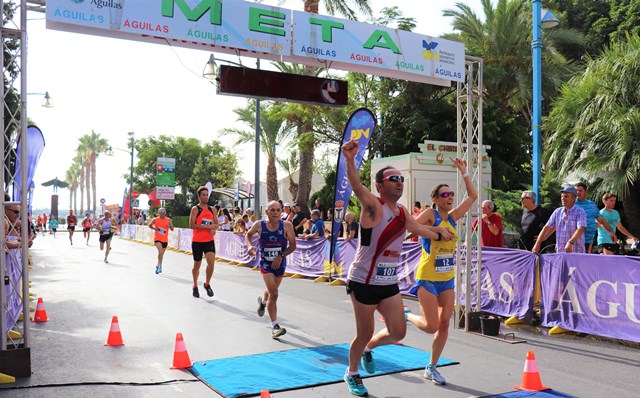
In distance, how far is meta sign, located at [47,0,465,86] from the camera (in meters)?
7.04

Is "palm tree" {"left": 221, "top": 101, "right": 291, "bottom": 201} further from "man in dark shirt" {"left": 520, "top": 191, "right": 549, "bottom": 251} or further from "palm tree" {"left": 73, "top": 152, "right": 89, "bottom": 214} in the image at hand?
"palm tree" {"left": 73, "top": 152, "right": 89, "bottom": 214}

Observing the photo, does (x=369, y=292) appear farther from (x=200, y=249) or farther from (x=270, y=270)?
(x=200, y=249)

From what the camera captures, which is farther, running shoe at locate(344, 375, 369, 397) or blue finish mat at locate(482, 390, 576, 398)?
blue finish mat at locate(482, 390, 576, 398)

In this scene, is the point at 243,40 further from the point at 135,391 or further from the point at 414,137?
the point at 414,137

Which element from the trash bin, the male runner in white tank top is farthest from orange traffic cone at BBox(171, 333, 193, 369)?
the trash bin

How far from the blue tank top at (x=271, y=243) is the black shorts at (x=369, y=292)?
2.96 meters

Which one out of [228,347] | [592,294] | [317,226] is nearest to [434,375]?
[228,347]

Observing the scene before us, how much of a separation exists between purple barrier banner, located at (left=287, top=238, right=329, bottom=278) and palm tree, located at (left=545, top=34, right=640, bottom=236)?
6735 millimetres

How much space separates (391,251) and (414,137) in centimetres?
2401

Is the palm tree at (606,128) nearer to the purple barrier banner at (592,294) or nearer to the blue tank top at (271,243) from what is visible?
the purple barrier banner at (592,294)

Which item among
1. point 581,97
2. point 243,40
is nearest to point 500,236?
point 243,40

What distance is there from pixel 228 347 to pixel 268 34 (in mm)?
4254

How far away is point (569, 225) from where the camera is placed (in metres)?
9.03

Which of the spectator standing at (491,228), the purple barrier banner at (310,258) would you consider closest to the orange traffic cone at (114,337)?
the spectator standing at (491,228)
